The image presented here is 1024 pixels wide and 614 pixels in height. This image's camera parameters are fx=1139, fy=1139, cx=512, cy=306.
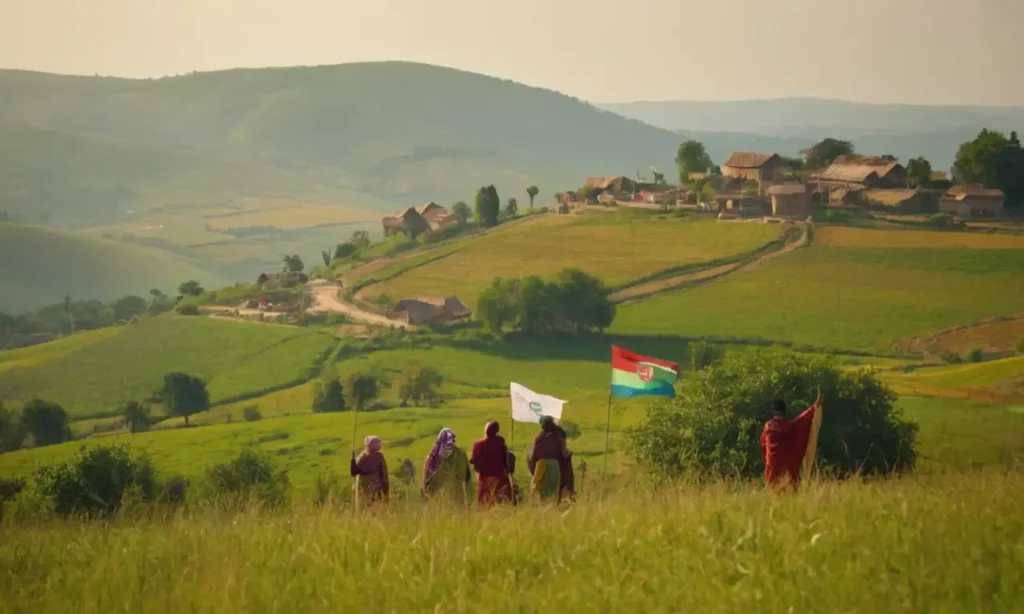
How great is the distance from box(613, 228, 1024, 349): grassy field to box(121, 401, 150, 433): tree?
1377 inches

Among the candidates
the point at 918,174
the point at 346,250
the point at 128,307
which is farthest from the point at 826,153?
the point at 128,307

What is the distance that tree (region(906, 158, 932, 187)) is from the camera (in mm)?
109000

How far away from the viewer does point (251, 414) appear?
76875mm

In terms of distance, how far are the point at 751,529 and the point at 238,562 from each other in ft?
10.5

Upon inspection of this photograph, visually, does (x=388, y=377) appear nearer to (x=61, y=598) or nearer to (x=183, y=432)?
(x=183, y=432)

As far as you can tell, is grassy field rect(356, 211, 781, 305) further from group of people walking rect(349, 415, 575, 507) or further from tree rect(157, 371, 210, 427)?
group of people walking rect(349, 415, 575, 507)

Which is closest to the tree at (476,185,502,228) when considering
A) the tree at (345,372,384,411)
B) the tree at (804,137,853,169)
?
the tree at (804,137,853,169)

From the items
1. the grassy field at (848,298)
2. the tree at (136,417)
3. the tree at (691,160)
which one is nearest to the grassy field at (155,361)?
the tree at (136,417)

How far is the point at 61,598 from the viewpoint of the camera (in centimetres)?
679

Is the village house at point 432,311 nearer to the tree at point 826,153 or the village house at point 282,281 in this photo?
the village house at point 282,281

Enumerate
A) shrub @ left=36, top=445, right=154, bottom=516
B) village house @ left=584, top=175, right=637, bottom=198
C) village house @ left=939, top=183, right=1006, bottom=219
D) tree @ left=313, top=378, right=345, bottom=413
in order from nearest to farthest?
shrub @ left=36, top=445, right=154, bottom=516
tree @ left=313, top=378, right=345, bottom=413
village house @ left=939, top=183, right=1006, bottom=219
village house @ left=584, top=175, right=637, bottom=198

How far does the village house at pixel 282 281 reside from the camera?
11856cm

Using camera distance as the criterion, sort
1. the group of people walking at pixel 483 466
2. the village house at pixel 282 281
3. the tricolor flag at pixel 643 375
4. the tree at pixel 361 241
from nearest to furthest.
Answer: the group of people walking at pixel 483 466 → the tricolor flag at pixel 643 375 → the village house at pixel 282 281 → the tree at pixel 361 241


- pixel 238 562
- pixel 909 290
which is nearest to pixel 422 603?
pixel 238 562
